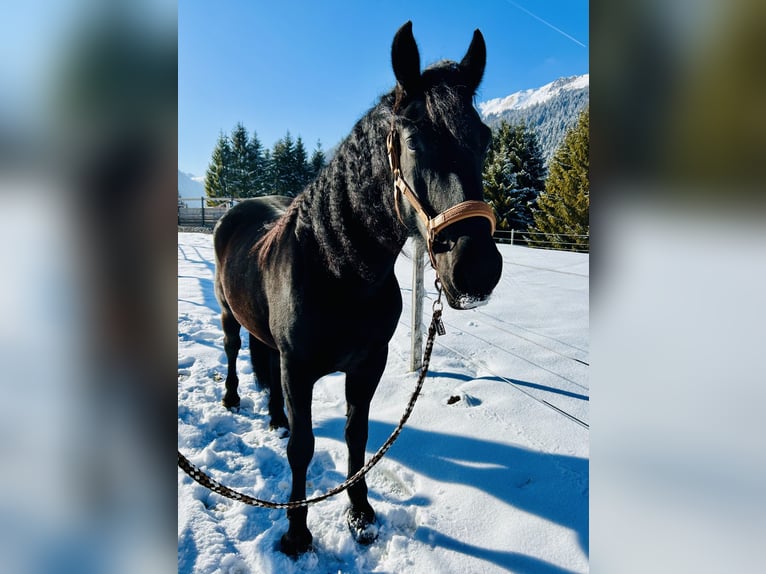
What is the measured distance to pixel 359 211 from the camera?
178 centimetres

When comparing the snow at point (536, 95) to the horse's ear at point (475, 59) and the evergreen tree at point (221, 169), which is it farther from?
the horse's ear at point (475, 59)

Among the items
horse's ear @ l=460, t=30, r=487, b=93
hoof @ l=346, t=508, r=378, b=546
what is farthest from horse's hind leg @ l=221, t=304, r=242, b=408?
horse's ear @ l=460, t=30, r=487, b=93

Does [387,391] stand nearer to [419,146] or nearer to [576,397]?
[576,397]

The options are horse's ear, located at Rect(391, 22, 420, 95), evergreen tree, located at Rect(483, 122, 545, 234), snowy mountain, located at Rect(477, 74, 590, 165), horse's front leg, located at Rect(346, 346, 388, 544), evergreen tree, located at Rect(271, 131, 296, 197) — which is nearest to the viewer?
horse's ear, located at Rect(391, 22, 420, 95)

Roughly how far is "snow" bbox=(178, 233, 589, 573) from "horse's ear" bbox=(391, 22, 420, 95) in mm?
1010

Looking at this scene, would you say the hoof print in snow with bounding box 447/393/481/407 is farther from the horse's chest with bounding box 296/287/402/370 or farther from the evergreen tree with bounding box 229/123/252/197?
the evergreen tree with bounding box 229/123/252/197

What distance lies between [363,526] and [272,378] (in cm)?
162

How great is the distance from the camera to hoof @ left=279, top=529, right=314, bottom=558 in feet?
6.59

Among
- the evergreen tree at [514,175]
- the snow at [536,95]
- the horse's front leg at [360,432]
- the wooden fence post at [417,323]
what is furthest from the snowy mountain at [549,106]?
the horse's front leg at [360,432]

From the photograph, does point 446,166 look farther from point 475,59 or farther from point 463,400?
point 463,400

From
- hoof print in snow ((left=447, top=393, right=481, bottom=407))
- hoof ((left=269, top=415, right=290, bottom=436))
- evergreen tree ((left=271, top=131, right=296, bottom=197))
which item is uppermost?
evergreen tree ((left=271, top=131, right=296, bottom=197))
